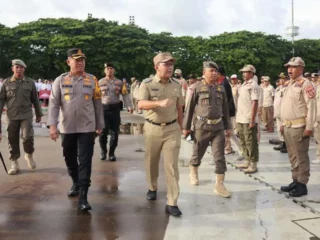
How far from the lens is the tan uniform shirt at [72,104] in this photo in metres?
4.62

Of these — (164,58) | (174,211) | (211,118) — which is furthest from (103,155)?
(164,58)

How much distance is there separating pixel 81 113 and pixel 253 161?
322 cm

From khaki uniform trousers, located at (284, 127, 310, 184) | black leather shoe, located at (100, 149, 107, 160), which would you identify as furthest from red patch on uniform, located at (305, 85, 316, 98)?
black leather shoe, located at (100, 149, 107, 160)

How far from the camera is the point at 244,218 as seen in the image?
427 centimetres

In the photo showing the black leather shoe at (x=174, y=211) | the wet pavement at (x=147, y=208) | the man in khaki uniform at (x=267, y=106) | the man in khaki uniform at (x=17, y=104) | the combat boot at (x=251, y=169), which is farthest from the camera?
the man in khaki uniform at (x=267, y=106)

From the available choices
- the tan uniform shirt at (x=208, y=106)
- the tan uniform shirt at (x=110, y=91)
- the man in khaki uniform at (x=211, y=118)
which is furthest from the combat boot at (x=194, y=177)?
the tan uniform shirt at (x=110, y=91)

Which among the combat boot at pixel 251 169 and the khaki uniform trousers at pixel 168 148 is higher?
the khaki uniform trousers at pixel 168 148

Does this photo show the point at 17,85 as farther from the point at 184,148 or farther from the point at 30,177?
the point at 184,148

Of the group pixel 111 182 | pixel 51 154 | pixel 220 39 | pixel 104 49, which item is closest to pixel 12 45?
pixel 104 49

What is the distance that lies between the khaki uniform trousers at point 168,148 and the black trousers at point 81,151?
2.32 feet

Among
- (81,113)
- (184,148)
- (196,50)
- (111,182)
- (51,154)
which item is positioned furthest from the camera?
(196,50)

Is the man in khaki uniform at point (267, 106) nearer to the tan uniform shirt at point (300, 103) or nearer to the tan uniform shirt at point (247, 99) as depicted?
the tan uniform shirt at point (247, 99)

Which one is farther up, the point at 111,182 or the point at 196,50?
the point at 196,50

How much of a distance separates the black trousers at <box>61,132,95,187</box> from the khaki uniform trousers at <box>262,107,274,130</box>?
27.6ft
